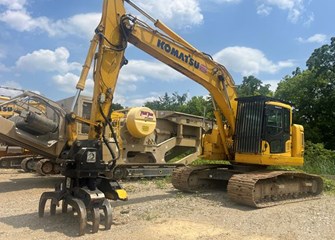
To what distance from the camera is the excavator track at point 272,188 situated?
9.03 meters

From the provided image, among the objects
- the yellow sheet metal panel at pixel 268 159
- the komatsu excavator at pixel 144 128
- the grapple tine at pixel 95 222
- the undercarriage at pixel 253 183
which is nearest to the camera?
the grapple tine at pixel 95 222

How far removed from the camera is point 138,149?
13.6 m

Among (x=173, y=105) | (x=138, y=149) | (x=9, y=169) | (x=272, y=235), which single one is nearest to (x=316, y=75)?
(x=138, y=149)

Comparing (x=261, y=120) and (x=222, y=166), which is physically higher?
(x=261, y=120)

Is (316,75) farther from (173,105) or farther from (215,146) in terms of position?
(173,105)

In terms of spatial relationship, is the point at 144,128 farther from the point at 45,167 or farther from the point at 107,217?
the point at 107,217

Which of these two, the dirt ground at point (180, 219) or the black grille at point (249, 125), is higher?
the black grille at point (249, 125)

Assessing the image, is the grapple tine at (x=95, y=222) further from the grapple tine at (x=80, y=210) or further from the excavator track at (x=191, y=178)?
the excavator track at (x=191, y=178)

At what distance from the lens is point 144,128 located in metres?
13.2

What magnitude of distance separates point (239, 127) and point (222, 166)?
1.56m

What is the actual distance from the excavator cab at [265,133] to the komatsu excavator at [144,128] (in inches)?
0.9

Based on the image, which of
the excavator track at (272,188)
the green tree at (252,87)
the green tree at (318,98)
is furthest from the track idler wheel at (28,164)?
the green tree at (252,87)

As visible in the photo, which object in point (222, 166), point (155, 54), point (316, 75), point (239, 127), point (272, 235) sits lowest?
point (272, 235)

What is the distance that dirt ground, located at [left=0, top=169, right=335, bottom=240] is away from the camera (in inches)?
257
